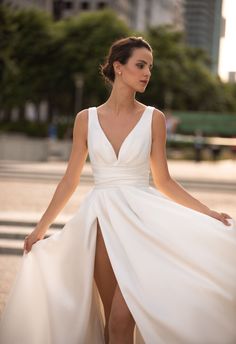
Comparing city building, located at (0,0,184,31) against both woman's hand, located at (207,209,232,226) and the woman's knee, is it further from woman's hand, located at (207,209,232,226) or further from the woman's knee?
the woman's knee

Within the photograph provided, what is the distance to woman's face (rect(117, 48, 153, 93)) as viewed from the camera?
397 centimetres

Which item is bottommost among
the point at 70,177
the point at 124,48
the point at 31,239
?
the point at 31,239

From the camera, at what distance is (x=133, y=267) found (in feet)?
12.6

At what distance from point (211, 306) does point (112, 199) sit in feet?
2.39

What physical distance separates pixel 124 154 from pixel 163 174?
0.26 meters

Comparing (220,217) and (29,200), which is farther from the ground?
(220,217)

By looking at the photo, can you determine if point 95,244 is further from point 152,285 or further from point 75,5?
point 75,5

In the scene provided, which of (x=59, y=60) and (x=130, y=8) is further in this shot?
(x=130, y=8)

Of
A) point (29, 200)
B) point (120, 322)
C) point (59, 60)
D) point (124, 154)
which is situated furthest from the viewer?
point (59, 60)

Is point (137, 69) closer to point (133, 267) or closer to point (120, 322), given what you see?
point (133, 267)

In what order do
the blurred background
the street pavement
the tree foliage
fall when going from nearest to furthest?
the street pavement → the blurred background → the tree foliage

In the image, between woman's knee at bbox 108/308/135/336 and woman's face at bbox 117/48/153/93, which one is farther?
woman's face at bbox 117/48/153/93

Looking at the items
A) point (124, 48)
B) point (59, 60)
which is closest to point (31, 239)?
point (124, 48)

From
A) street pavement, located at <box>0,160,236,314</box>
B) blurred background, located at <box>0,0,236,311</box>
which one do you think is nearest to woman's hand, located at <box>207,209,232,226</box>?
street pavement, located at <box>0,160,236,314</box>
